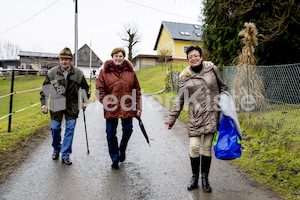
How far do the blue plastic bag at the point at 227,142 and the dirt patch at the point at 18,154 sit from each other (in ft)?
10.8

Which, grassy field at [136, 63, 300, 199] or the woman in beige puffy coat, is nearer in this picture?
the woman in beige puffy coat

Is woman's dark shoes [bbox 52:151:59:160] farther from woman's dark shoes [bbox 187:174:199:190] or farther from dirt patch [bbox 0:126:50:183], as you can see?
woman's dark shoes [bbox 187:174:199:190]

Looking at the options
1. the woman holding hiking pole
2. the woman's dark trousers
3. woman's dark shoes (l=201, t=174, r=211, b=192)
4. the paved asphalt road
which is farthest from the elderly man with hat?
woman's dark shoes (l=201, t=174, r=211, b=192)

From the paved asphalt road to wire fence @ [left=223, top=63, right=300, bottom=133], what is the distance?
2.33 metres

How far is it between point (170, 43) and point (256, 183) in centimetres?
4441

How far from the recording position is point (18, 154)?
5.57m

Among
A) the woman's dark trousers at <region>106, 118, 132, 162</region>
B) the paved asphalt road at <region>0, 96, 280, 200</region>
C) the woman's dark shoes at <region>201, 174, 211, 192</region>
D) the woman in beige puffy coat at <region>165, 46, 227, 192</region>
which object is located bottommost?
the paved asphalt road at <region>0, 96, 280, 200</region>

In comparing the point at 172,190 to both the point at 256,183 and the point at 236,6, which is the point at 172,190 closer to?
the point at 256,183

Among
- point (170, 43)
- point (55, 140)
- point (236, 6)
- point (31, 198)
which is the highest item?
point (170, 43)

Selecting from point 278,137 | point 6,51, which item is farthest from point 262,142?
point 6,51

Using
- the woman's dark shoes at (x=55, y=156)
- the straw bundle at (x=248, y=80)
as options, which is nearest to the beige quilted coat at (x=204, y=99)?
the woman's dark shoes at (x=55, y=156)

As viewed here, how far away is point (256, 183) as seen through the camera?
4.15 meters

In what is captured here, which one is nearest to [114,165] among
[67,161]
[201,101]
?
[67,161]

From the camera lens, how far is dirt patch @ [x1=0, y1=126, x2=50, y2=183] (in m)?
4.64
